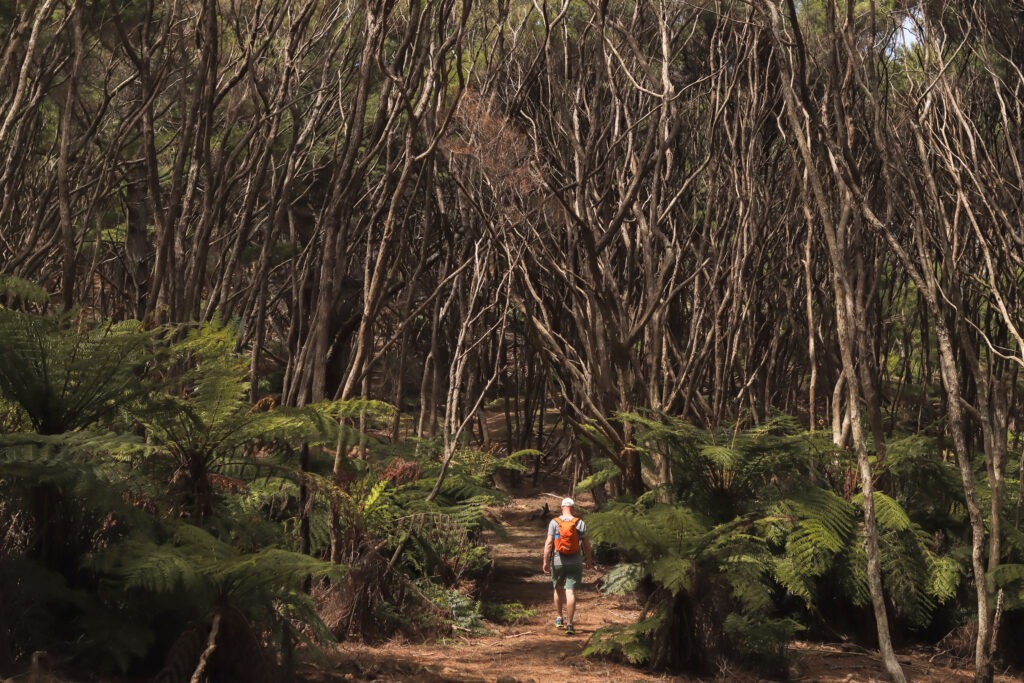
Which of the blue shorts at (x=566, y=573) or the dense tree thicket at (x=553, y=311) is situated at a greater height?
the dense tree thicket at (x=553, y=311)

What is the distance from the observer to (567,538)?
332 inches

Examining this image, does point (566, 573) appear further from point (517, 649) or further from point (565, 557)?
point (517, 649)

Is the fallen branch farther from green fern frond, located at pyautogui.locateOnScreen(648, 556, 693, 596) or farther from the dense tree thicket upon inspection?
green fern frond, located at pyautogui.locateOnScreen(648, 556, 693, 596)

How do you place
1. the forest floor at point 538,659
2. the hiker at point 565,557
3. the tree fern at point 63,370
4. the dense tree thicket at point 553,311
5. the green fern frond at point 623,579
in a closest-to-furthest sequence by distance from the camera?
the tree fern at point 63,370
the dense tree thicket at point 553,311
the forest floor at point 538,659
the green fern frond at point 623,579
the hiker at point 565,557

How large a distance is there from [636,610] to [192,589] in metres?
5.68

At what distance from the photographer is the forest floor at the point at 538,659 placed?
19.7ft

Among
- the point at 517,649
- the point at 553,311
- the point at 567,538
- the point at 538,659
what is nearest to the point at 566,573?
the point at 567,538

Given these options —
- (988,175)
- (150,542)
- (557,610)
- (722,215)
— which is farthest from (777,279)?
(150,542)

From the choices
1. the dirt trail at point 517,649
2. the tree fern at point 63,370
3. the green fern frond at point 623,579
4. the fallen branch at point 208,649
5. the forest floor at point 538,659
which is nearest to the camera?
the fallen branch at point 208,649

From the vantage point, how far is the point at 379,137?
7688mm

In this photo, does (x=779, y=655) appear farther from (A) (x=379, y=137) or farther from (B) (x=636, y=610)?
(A) (x=379, y=137)

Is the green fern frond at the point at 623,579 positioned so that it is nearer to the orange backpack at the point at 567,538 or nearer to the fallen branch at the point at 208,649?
the orange backpack at the point at 567,538

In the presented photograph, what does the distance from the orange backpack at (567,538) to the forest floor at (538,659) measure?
1.96ft

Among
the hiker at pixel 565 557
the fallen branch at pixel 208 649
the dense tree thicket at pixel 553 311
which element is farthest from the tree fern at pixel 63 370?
the hiker at pixel 565 557
